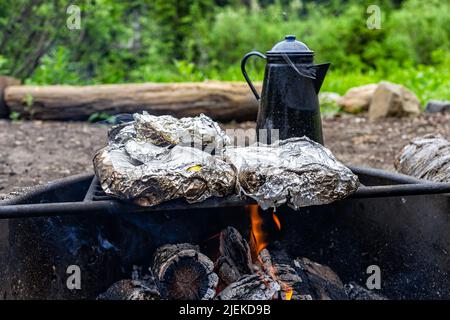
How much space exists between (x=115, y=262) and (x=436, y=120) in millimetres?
4317

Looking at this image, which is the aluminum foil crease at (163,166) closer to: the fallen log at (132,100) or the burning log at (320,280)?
the burning log at (320,280)

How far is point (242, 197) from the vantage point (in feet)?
6.35

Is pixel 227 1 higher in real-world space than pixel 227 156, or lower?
higher

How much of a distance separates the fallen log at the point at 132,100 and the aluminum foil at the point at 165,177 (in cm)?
381

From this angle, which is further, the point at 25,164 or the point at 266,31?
the point at 266,31

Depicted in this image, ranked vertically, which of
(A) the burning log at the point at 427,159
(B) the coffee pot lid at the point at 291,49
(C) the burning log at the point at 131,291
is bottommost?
(C) the burning log at the point at 131,291

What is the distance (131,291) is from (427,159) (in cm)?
151

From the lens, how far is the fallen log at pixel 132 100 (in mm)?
5789

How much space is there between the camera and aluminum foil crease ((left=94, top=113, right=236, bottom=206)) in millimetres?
1854

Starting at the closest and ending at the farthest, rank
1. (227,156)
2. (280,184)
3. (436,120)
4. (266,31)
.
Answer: (280,184), (227,156), (436,120), (266,31)

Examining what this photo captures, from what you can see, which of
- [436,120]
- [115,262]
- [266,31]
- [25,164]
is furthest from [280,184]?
[266,31]

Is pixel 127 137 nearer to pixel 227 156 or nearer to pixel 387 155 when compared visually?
pixel 227 156

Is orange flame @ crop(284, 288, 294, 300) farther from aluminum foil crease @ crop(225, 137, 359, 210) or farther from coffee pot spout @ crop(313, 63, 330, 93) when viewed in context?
coffee pot spout @ crop(313, 63, 330, 93)

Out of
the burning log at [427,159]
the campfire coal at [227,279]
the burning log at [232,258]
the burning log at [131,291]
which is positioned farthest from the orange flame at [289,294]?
the burning log at [427,159]
